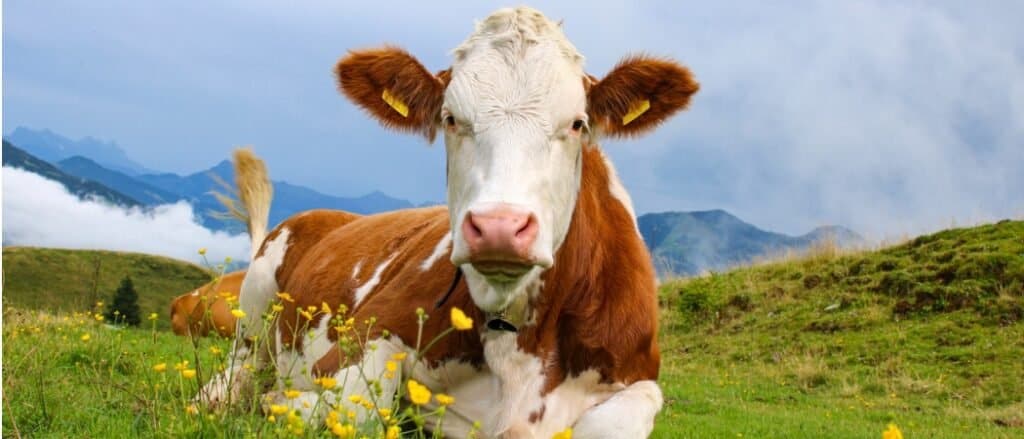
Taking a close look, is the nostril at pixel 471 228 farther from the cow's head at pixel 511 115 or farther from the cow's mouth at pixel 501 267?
the cow's mouth at pixel 501 267

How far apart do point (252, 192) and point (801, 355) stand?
34.0 ft

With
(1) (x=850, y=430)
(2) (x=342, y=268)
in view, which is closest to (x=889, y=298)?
(1) (x=850, y=430)

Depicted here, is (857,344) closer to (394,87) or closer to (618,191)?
(618,191)

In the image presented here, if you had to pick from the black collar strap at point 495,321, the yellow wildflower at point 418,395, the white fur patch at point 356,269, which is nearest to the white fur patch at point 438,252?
the black collar strap at point 495,321

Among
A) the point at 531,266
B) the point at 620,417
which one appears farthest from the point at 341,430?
the point at 620,417

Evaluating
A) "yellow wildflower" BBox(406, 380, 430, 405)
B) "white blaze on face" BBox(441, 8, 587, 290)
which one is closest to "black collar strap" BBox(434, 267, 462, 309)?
"white blaze on face" BBox(441, 8, 587, 290)

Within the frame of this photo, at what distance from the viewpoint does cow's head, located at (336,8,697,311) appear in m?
3.84

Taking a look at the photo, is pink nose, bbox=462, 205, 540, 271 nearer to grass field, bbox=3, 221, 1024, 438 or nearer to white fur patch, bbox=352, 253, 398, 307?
grass field, bbox=3, 221, 1024, 438

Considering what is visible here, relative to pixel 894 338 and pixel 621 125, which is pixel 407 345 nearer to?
pixel 621 125

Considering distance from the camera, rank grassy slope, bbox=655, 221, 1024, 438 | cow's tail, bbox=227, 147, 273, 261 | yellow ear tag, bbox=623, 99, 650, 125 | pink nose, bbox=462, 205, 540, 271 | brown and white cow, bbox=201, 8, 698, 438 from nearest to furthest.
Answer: pink nose, bbox=462, 205, 540, 271
brown and white cow, bbox=201, 8, 698, 438
yellow ear tag, bbox=623, 99, 650, 125
grassy slope, bbox=655, 221, 1024, 438
cow's tail, bbox=227, 147, 273, 261

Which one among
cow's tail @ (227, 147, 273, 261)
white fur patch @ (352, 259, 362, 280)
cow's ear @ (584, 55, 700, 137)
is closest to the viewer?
cow's ear @ (584, 55, 700, 137)

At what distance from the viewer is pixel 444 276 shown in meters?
5.29

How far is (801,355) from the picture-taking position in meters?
17.2

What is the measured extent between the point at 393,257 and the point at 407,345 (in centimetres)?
163
